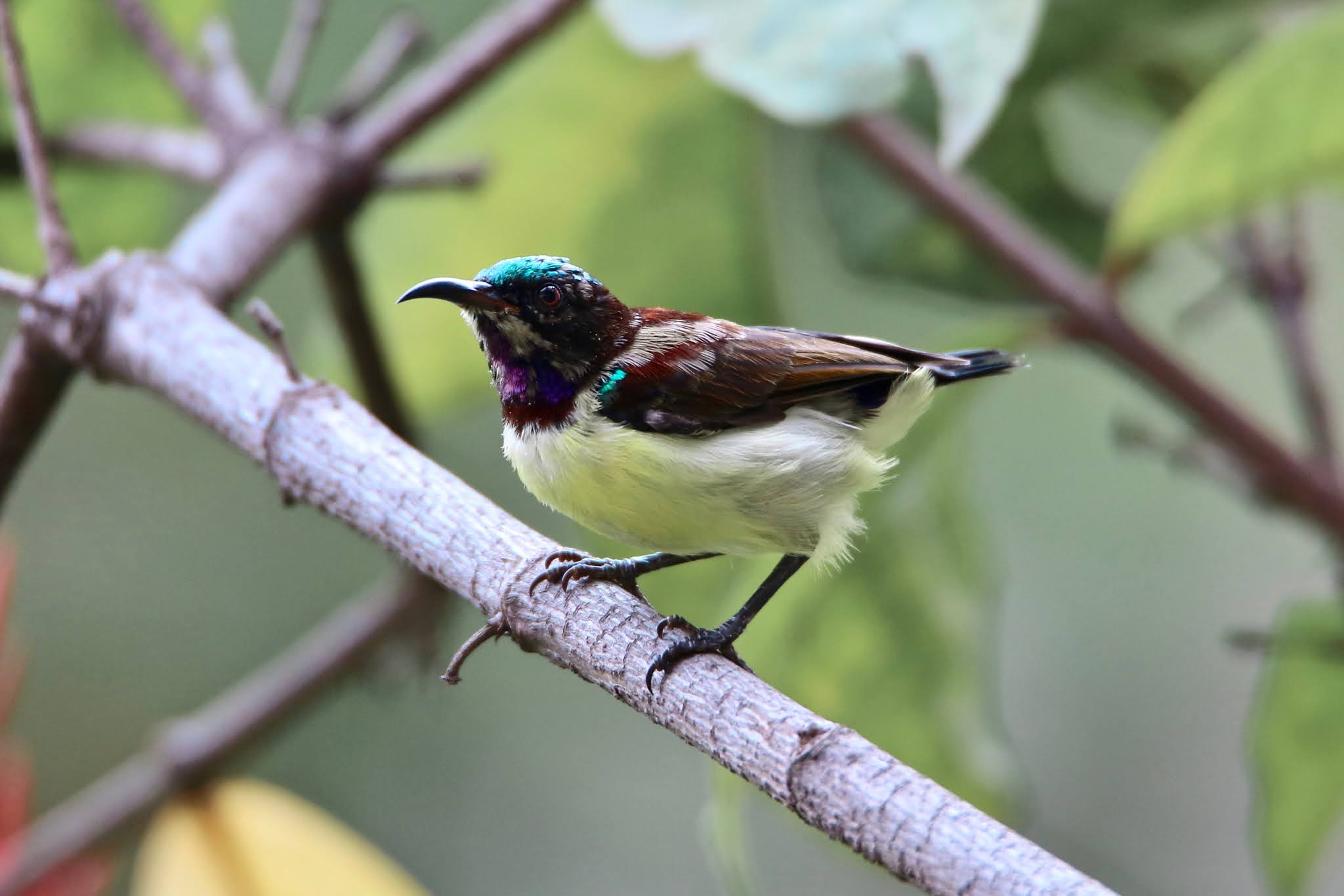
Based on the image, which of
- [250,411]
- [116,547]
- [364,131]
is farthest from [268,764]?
[250,411]

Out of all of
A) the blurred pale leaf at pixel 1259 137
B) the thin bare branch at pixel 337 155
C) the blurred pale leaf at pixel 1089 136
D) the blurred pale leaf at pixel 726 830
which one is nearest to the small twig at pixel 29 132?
the thin bare branch at pixel 337 155

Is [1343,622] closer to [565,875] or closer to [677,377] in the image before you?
[677,377]

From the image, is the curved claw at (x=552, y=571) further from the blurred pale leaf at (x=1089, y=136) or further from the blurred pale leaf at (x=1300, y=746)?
the blurred pale leaf at (x=1089, y=136)

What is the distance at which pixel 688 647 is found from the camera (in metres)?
1.02

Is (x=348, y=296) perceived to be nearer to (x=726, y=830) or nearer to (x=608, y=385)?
(x=608, y=385)

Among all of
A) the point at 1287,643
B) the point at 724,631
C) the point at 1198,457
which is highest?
the point at 724,631

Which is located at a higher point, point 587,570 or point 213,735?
point 587,570

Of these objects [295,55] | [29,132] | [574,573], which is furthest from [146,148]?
[574,573]

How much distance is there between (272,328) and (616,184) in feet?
2.17

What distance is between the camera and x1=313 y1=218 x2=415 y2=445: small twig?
1567 millimetres

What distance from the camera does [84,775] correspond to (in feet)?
10.6

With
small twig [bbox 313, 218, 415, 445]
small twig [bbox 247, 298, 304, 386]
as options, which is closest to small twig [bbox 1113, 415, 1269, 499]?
small twig [bbox 313, 218, 415, 445]

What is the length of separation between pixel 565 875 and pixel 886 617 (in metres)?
1.94

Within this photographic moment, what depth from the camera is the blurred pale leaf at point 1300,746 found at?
155 centimetres
